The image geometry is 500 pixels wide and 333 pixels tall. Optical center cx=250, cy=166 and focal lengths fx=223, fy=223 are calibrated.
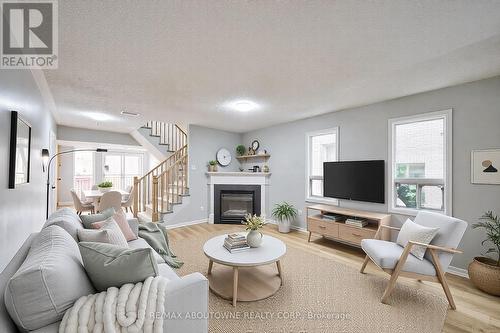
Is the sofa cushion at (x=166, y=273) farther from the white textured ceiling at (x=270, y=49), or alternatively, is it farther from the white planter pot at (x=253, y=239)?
the white textured ceiling at (x=270, y=49)

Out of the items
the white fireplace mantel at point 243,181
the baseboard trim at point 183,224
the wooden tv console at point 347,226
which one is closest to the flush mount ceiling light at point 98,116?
the white fireplace mantel at point 243,181

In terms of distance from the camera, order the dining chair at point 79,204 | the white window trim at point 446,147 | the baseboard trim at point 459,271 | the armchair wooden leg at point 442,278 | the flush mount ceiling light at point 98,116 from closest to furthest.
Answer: the armchair wooden leg at point 442,278 < the baseboard trim at point 459,271 < the white window trim at point 446,147 < the flush mount ceiling light at point 98,116 < the dining chair at point 79,204

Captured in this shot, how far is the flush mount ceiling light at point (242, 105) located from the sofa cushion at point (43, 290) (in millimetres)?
2912

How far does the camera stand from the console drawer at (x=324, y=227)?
3.63 m

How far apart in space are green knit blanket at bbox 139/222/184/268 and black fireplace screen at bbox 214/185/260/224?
2.28 m

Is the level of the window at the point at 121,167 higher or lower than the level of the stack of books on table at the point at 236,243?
higher

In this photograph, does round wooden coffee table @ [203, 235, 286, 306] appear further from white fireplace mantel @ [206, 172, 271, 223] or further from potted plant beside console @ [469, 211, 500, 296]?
white fireplace mantel @ [206, 172, 271, 223]

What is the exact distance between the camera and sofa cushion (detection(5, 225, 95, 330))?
0.95m

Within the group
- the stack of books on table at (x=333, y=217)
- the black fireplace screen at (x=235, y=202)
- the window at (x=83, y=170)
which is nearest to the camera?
the stack of books on table at (x=333, y=217)

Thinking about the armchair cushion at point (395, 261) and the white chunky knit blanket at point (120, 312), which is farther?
the armchair cushion at point (395, 261)

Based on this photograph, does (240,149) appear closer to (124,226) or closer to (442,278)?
(124,226)

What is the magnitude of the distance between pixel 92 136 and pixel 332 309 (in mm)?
6952

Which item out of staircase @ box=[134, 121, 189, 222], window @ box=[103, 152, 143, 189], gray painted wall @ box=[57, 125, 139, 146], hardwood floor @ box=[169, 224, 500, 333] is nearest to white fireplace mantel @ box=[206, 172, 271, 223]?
staircase @ box=[134, 121, 189, 222]

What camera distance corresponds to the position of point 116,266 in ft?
3.96
